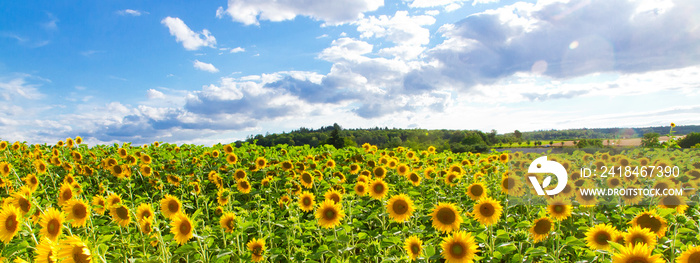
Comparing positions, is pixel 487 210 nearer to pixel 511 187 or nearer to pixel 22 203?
pixel 511 187

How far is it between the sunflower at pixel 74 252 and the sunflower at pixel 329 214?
211 centimetres

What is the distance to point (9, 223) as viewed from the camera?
3320 millimetres

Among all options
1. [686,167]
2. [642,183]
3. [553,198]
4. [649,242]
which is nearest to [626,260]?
[649,242]

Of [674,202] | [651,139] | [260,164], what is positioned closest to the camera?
[674,202]

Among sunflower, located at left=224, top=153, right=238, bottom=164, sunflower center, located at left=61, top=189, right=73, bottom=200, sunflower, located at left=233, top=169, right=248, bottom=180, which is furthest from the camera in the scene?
sunflower, located at left=224, top=153, right=238, bottom=164

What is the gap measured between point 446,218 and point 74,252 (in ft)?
10.5

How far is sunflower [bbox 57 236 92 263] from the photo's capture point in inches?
100

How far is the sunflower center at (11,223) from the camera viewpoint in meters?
3.28

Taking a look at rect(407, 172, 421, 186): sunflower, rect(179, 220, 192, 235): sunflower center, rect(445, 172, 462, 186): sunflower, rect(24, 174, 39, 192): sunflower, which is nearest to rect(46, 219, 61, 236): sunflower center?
rect(179, 220, 192, 235): sunflower center

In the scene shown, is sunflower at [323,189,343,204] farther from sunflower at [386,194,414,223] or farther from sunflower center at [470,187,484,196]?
sunflower center at [470,187,484,196]

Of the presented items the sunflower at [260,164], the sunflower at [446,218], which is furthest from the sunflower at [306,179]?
the sunflower at [446,218]

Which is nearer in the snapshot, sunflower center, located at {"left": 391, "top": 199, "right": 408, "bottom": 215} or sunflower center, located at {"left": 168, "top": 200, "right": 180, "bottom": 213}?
sunflower center, located at {"left": 168, "top": 200, "right": 180, "bottom": 213}

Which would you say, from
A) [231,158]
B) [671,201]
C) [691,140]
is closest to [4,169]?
[231,158]

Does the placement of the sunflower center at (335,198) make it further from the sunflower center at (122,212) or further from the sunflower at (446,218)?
the sunflower center at (122,212)
